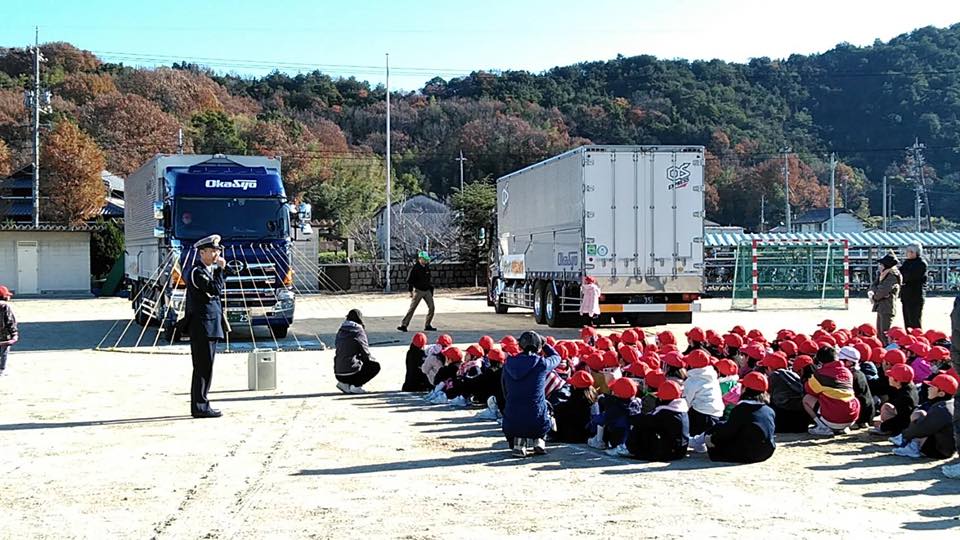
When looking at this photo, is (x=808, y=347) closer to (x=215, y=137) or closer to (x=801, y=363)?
(x=801, y=363)

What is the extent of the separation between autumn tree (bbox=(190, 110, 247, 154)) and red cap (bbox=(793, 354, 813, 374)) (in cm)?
6575

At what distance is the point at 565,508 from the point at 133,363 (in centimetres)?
1186

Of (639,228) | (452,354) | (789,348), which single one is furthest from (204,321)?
(639,228)

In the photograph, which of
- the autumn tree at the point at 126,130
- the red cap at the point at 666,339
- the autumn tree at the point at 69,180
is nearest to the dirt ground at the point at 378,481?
the red cap at the point at 666,339

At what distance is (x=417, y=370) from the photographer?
13.3 meters

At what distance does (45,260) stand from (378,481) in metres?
42.7

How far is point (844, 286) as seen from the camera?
33.6 metres

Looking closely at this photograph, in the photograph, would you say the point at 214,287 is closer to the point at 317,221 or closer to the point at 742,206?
the point at 317,221

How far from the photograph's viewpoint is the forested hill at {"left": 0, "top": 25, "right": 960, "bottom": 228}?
2933 inches

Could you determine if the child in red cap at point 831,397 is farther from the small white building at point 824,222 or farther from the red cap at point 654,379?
the small white building at point 824,222

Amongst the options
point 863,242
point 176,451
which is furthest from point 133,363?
point 863,242

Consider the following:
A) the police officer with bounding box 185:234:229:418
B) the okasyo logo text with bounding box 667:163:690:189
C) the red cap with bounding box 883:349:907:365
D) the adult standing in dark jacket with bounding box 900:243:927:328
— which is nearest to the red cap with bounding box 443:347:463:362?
the police officer with bounding box 185:234:229:418

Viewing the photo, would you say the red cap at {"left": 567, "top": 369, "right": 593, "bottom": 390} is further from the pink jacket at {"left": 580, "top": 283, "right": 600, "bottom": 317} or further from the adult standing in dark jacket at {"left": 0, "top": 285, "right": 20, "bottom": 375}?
the pink jacket at {"left": 580, "top": 283, "right": 600, "bottom": 317}

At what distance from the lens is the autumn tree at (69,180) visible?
5322 cm
